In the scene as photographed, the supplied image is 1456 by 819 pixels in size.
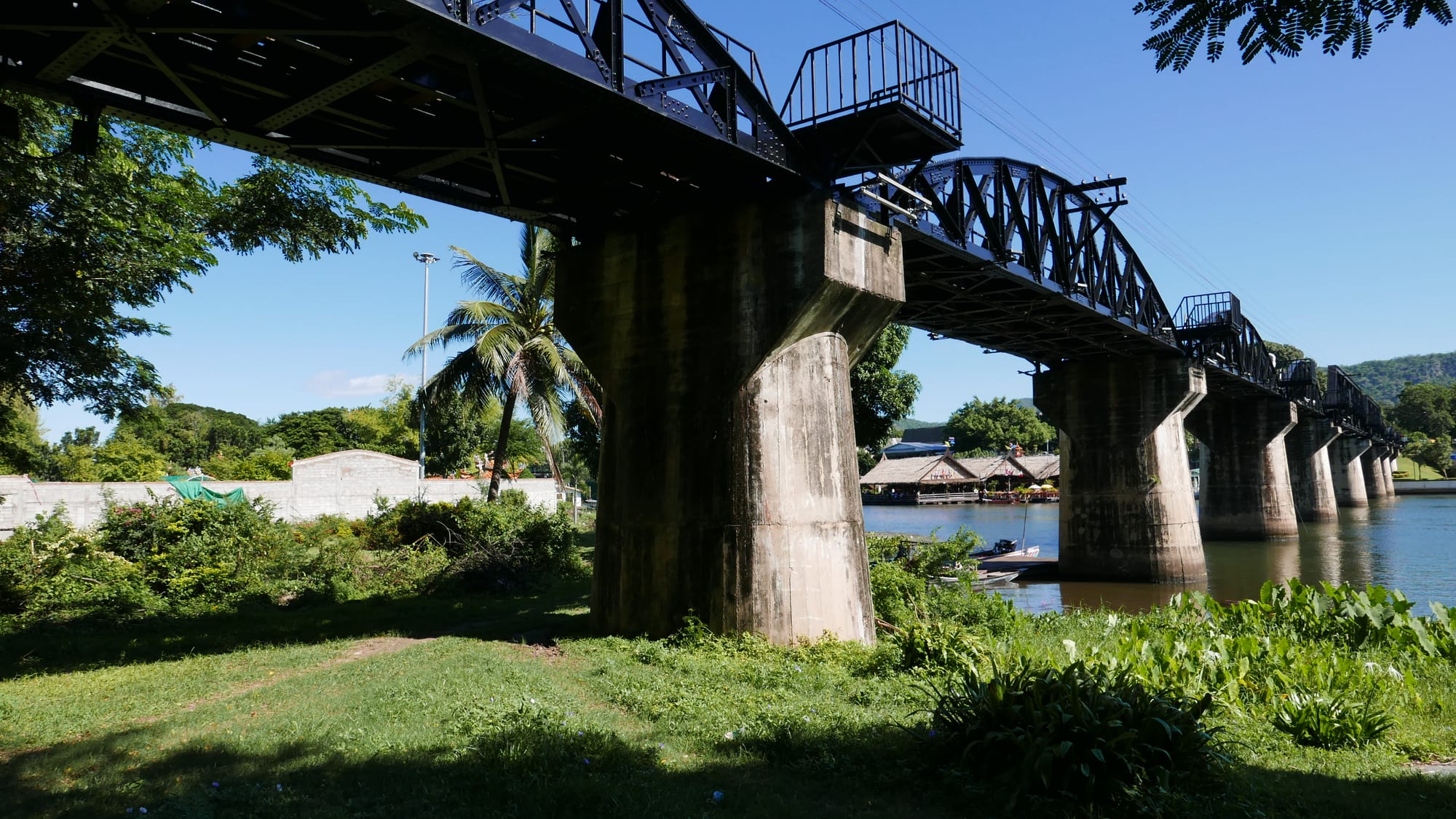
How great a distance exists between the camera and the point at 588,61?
886 centimetres

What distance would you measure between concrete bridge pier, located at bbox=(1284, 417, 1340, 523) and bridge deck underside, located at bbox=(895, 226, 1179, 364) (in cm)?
4518

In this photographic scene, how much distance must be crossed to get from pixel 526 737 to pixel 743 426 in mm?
6112

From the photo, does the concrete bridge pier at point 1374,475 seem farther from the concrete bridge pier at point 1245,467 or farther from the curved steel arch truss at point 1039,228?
the curved steel arch truss at point 1039,228

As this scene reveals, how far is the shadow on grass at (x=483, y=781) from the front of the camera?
5551 mm

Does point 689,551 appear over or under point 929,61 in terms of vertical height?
under

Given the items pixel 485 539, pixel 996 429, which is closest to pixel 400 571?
pixel 485 539

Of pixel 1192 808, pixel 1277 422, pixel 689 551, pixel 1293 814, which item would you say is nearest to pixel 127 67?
pixel 689 551

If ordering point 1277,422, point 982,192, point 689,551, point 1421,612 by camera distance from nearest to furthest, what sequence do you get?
point 689,551, point 982,192, point 1421,612, point 1277,422

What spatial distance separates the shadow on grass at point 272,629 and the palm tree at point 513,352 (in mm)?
8875

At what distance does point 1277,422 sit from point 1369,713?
174ft

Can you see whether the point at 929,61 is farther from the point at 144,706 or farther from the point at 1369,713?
the point at 144,706

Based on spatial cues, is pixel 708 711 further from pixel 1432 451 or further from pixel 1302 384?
pixel 1432 451

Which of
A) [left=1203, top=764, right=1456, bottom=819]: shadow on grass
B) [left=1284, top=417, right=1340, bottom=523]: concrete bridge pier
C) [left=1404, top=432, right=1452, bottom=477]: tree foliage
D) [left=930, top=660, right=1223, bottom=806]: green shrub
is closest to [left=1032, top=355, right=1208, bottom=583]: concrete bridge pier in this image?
[left=1203, top=764, right=1456, bottom=819]: shadow on grass

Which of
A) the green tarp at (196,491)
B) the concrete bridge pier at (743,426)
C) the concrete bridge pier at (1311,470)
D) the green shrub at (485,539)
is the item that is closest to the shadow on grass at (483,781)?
the concrete bridge pier at (743,426)
